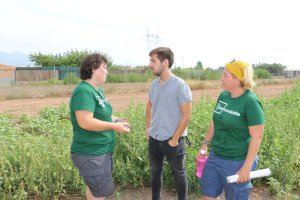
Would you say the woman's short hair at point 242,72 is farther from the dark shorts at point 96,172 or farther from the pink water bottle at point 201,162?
the dark shorts at point 96,172

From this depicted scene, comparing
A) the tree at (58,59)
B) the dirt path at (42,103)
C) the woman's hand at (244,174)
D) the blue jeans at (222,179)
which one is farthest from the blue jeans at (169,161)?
the tree at (58,59)

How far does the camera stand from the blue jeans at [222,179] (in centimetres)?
323

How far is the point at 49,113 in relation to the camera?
9961 mm

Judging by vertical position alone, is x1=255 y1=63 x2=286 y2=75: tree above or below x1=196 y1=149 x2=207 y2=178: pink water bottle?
above

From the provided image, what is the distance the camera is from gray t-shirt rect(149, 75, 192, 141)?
3.84m

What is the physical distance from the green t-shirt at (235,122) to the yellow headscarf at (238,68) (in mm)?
146

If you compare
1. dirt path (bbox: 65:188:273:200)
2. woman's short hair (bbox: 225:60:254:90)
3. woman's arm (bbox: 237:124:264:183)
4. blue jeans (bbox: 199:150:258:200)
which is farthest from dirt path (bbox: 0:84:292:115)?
woman's arm (bbox: 237:124:264:183)

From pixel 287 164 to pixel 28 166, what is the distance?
3.07 metres

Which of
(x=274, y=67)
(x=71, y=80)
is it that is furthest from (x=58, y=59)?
(x=274, y=67)

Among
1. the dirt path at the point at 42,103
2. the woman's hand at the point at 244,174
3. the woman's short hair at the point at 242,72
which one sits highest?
the woman's short hair at the point at 242,72

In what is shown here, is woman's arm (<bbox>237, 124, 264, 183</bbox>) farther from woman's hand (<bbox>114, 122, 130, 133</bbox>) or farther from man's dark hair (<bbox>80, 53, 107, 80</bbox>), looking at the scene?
man's dark hair (<bbox>80, 53, 107, 80</bbox>)

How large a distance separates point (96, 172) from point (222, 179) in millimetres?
1058

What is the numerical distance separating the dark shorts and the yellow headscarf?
49.4 inches

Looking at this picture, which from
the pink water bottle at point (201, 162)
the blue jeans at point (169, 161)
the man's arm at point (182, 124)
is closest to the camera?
the pink water bottle at point (201, 162)
